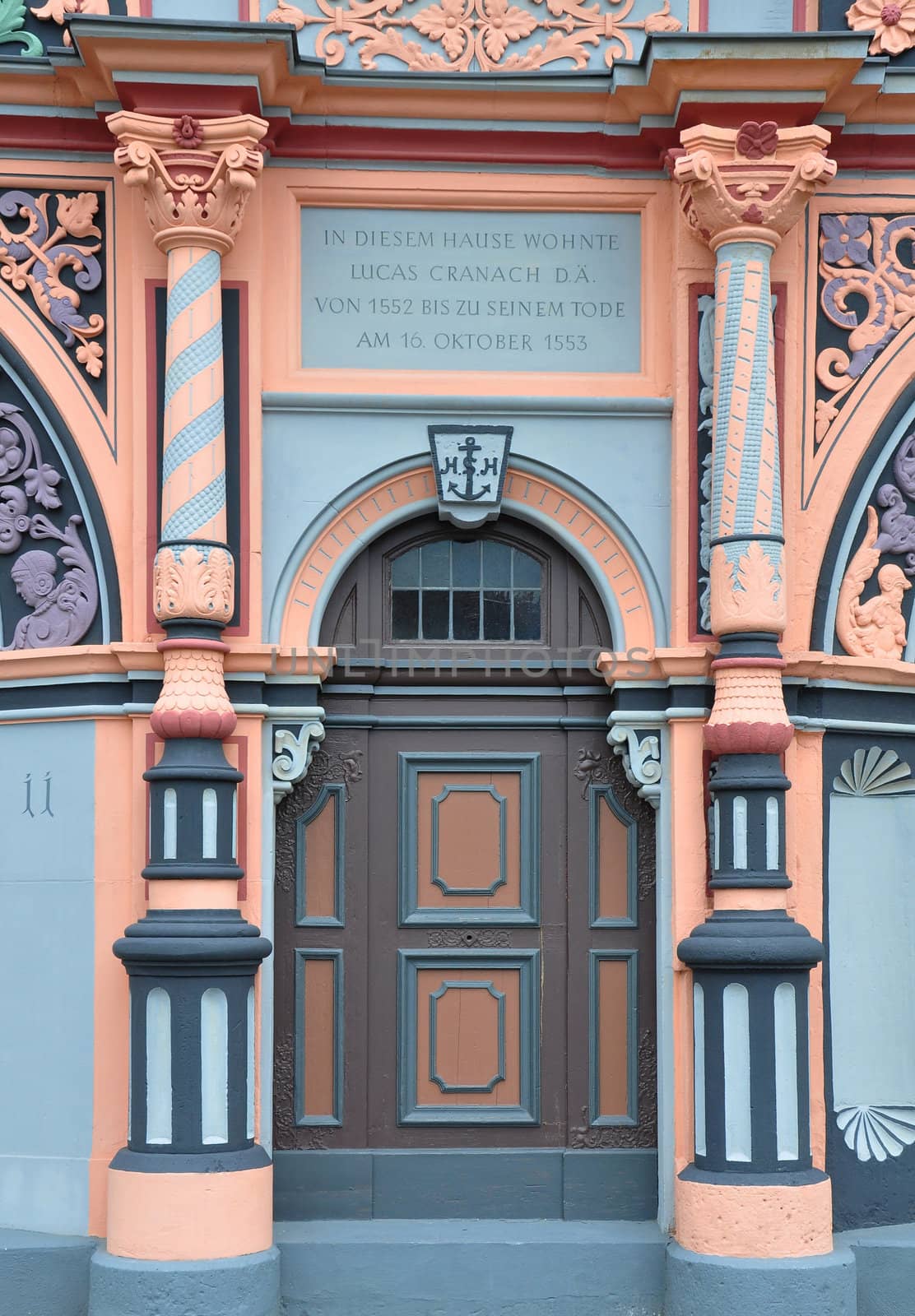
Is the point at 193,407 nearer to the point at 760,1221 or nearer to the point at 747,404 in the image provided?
the point at 747,404

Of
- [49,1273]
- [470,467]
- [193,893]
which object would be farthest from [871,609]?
[49,1273]

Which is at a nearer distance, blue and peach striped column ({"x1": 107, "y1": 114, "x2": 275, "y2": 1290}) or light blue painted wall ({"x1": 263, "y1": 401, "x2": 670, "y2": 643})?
blue and peach striped column ({"x1": 107, "y1": 114, "x2": 275, "y2": 1290})

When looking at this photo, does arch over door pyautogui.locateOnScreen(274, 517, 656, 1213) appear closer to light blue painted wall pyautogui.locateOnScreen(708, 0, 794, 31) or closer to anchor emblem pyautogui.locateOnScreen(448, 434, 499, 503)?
anchor emblem pyautogui.locateOnScreen(448, 434, 499, 503)

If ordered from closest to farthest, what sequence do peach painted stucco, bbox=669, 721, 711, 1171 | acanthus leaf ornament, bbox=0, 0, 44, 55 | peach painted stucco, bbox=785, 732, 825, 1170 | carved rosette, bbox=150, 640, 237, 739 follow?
carved rosette, bbox=150, 640, 237, 739, peach painted stucco, bbox=669, 721, 711, 1171, peach painted stucco, bbox=785, 732, 825, 1170, acanthus leaf ornament, bbox=0, 0, 44, 55

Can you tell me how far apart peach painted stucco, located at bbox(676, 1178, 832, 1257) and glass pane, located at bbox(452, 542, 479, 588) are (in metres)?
2.82

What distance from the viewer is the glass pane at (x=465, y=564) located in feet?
24.7

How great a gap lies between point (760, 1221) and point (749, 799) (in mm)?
1697

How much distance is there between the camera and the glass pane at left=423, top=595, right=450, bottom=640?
24.6 feet

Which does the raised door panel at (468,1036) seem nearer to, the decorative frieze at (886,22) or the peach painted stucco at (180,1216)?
the peach painted stucco at (180,1216)

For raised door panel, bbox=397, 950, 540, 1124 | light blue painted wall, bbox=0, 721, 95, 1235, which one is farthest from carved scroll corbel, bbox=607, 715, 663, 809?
light blue painted wall, bbox=0, 721, 95, 1235

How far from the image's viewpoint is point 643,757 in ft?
23.7

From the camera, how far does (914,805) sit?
7.53 m

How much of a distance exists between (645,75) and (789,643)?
252cm

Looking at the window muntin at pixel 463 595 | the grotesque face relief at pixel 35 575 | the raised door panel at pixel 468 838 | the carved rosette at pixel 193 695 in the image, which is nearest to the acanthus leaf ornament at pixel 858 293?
the window muntin at pixel 463 595
